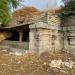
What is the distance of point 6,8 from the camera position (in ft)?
40.2

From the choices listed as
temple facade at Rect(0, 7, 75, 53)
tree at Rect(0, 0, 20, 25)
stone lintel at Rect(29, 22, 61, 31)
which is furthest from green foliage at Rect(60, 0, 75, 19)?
tree at Rect(0, 0, 20, 25)

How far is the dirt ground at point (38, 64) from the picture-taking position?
9031mm

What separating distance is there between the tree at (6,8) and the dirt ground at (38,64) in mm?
2071

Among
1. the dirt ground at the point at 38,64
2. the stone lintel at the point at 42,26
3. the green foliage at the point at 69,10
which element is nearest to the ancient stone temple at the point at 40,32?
the stone lintel at the point at 42,26

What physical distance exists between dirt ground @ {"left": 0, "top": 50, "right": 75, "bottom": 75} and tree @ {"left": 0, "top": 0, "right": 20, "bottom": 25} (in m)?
2.07

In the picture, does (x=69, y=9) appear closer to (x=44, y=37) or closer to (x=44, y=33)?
(x=44, y=33)

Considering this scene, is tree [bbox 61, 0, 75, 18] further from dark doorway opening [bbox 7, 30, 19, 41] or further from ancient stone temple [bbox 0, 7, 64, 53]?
dark doorway opening [bbox 7, 30, 19, 41]

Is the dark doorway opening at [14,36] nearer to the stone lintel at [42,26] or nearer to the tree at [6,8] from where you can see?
the tree at [6,8]

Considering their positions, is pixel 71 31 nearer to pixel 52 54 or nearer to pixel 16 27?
pixel 52 54

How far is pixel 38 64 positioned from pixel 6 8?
4.09 metres

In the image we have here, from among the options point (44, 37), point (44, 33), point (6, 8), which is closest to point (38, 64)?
point (44, 37)

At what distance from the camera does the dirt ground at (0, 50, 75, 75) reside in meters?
9.03

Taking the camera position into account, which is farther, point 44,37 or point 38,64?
point 44,37

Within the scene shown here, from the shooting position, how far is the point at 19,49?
1201 cm
